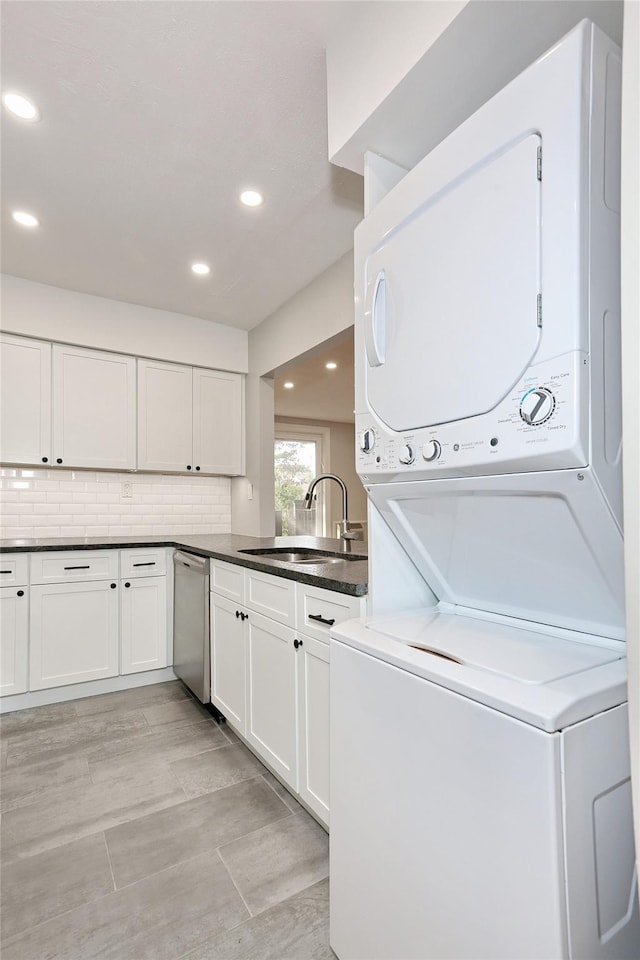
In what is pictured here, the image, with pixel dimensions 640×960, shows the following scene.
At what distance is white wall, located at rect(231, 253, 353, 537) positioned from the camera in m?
2.83

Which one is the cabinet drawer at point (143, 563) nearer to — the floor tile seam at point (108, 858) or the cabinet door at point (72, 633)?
the cabinet door at point (72, 633)

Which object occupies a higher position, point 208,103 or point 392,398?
point 208,103

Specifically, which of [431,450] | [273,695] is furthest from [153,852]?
[431,450]

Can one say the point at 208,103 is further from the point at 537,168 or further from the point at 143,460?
the point at 143,460

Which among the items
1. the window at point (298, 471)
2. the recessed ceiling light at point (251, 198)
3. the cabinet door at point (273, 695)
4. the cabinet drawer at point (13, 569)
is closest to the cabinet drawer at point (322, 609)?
the cabinet door at point (273, 695)

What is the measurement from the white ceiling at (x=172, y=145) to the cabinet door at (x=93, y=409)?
0.50m

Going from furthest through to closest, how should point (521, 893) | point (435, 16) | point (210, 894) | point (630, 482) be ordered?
point (210, 894) → point (435, 16) → point (521, 893) → point (630, 482)

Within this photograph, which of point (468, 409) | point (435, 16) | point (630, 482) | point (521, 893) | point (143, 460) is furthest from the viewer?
point (143, 460)

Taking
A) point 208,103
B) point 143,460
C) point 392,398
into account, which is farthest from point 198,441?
point 392,398

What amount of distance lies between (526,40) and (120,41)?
1189mm

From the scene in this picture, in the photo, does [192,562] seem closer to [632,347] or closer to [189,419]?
[189,419]

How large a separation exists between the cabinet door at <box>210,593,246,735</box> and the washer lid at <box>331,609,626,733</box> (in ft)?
3.84

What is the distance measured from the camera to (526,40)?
1.04 meters

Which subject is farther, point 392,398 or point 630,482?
point 392,398
